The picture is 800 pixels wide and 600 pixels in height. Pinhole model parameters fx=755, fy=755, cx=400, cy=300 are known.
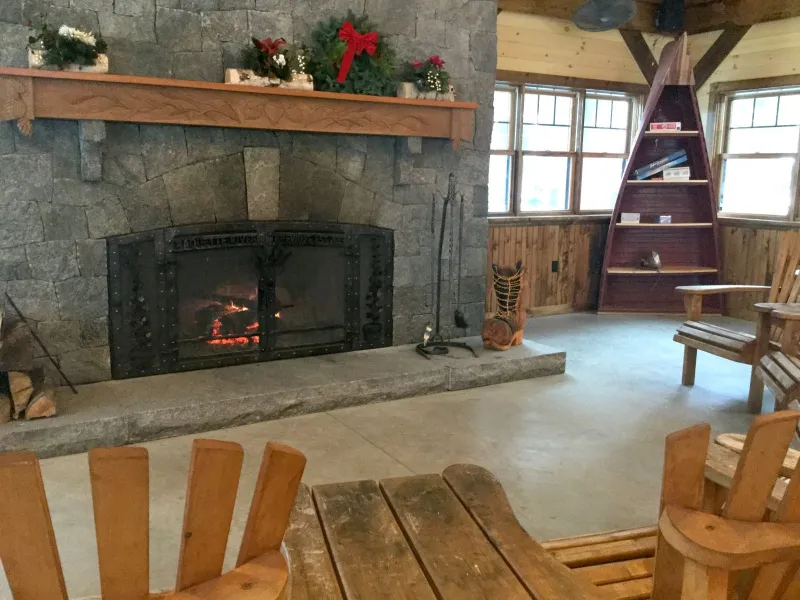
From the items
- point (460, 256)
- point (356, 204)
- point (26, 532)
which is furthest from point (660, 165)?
point (26, 532)

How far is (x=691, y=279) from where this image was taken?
666 cm

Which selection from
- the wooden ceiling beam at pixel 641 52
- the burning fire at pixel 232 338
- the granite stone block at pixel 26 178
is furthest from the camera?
the wooden ceiling beam at pixel 641 52

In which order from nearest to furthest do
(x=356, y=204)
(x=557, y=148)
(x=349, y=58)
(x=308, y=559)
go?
1. (x=308, y=559)
2. (x=349, y=58)
3. (x=356, y=204)
4. (x=557, y=148)

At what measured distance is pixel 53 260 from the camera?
3.69 meters

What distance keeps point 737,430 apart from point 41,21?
390 cm

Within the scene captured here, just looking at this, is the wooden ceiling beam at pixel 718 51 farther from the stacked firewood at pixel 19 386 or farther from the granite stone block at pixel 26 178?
the stacked firewood at pixel 19 386

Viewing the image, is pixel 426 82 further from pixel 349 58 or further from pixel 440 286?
pixel 440 286

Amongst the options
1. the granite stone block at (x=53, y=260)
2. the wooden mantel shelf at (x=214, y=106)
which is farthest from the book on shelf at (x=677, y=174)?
the granite stone block at (x=53, y=260)

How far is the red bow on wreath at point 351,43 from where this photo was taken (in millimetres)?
4102

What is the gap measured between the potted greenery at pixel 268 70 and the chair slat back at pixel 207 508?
3.14m

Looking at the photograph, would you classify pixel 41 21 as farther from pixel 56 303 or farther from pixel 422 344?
pixel 422 344

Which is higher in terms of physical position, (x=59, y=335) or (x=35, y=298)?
(x=35, y=298)

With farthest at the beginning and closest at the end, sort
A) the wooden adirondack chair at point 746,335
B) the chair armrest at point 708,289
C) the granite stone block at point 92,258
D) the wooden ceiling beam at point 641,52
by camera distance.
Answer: the wooden ceiling beam at point 641,52 < the chair armrest at point 708,289 < the wooden adirondack chair at point 746,335 < the granite stone block at point 92,258

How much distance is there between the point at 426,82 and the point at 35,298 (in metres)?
2.40
